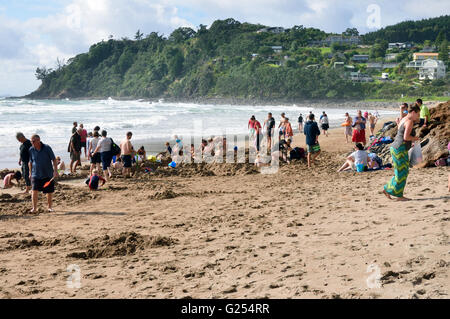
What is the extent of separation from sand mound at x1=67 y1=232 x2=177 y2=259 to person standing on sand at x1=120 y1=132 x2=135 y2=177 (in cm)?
582

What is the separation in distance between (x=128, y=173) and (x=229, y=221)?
5.92 meters

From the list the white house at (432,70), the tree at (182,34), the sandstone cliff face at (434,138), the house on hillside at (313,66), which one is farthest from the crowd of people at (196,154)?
the tree at (182,34)

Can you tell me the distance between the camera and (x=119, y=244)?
5.48m

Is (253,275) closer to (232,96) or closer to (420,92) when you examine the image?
(420,92)

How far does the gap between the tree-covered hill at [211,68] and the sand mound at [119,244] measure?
9480 cm

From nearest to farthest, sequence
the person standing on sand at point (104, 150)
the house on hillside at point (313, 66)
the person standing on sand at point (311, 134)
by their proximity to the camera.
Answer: the person standing on sand at point (104, 150)
the person standing on sand at point (311, 134)
the house on hillside at point (313, 66)

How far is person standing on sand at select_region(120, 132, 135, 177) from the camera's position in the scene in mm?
11445

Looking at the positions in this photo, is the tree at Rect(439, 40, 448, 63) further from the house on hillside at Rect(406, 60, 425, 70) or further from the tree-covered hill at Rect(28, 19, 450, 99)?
the tree-covered hill at Rect(28, 19, 450, 99)

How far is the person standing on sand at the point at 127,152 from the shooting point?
11.4 meters

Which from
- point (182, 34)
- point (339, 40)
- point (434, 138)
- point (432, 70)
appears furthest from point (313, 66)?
point (434, 138)

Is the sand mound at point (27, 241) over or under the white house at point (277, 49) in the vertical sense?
under
